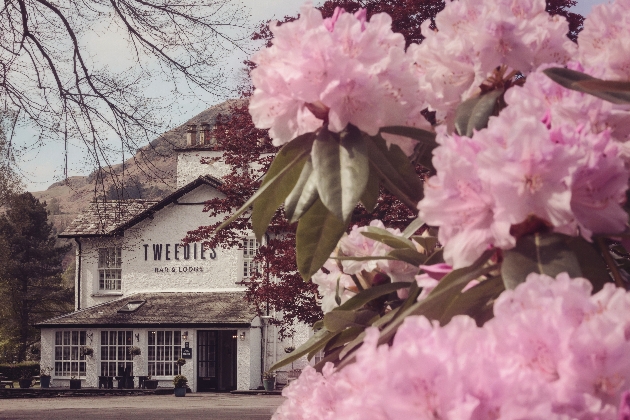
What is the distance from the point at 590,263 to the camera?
2.57ft

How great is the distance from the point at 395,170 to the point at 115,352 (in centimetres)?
2425

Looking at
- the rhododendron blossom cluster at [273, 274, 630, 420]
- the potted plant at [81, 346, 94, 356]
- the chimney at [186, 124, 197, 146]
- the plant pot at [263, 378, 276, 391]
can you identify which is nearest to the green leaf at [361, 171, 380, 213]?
the rhododendron blossom cluster at [273, 274, 630, 420]

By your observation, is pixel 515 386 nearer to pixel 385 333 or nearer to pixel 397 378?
pixel 397 378

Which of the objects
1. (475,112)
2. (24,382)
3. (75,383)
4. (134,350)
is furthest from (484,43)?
(24,382)

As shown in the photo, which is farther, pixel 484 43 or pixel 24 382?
pixel 24 382

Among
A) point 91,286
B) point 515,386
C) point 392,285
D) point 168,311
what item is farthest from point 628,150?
point 91,286

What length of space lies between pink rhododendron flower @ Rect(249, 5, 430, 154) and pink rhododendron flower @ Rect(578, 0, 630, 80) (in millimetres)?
252

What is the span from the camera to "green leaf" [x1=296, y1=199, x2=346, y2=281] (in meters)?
1.22

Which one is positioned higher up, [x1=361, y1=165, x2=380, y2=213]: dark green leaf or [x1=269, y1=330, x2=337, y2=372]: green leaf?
[x1=361, y1=165, x2=380, y2=213]: dark green leaf

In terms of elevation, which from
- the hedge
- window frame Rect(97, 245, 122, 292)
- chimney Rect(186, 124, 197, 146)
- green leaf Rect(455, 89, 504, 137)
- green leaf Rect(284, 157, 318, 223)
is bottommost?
the hedge

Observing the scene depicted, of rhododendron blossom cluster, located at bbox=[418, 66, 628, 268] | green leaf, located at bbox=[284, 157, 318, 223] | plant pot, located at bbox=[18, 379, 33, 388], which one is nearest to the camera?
rhododendron blossom cluster, located at bbox=[418, 66, 628, 268]

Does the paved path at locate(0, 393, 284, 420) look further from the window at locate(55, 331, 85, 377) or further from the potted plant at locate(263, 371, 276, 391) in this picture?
the window at locate(55, 331, 85, 377)

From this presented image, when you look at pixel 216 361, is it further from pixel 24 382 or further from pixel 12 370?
pixel 12 370

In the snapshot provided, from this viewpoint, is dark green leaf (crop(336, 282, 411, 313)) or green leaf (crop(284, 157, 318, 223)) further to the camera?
dark green leaf (crop(336, 282, 411, 313))
